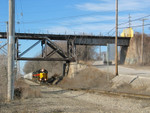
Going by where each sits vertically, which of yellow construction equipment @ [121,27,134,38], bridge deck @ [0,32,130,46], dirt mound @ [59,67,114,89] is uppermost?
yellow construction equipment @ [121,27,134,38]

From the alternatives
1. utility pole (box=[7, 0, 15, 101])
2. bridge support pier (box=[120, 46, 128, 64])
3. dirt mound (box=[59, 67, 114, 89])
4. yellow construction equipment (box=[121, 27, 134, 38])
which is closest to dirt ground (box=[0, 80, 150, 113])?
utility pole (box=[7, 0, 15, 101])

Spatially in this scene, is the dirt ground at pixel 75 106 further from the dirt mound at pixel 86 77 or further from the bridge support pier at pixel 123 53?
the bridge support pier at pixel 123 53

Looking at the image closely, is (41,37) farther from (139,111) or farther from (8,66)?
(139,111)

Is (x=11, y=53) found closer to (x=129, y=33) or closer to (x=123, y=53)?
(x=129, y=33)

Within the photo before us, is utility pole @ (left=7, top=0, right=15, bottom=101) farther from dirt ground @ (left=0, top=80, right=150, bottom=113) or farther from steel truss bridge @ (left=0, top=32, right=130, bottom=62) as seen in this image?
steel truss bridge @ (left=0, top=32, right=130, bottom=62)

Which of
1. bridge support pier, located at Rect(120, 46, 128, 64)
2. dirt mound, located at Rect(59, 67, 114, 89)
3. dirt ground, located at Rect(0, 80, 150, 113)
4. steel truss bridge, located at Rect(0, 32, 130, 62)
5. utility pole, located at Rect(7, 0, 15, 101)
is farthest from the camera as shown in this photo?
bridge support pier, located at Rect(120, 46, 128, 64)

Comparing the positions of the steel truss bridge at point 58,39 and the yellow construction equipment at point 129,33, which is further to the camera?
the yellow construction equipment at point 129,33

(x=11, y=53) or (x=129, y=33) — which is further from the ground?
(x=129, y=33)

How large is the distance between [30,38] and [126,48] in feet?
88.2

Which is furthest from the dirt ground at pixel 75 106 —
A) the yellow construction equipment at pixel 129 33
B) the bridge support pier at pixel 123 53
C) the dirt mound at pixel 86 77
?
the bridge support pier at pixel 123 53

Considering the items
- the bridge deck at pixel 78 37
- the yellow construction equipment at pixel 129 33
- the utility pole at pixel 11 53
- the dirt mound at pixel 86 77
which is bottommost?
the dirt mound at pixel 86 77

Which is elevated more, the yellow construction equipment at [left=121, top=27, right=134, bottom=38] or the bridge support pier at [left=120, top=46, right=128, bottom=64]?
the yellow construction equipment at [left=121, top=27, right=134, bottom=38]

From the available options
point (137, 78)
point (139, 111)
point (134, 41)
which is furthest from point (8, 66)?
point (134, 41)

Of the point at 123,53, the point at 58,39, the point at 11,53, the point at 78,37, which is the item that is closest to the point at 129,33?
the point at 123,53
